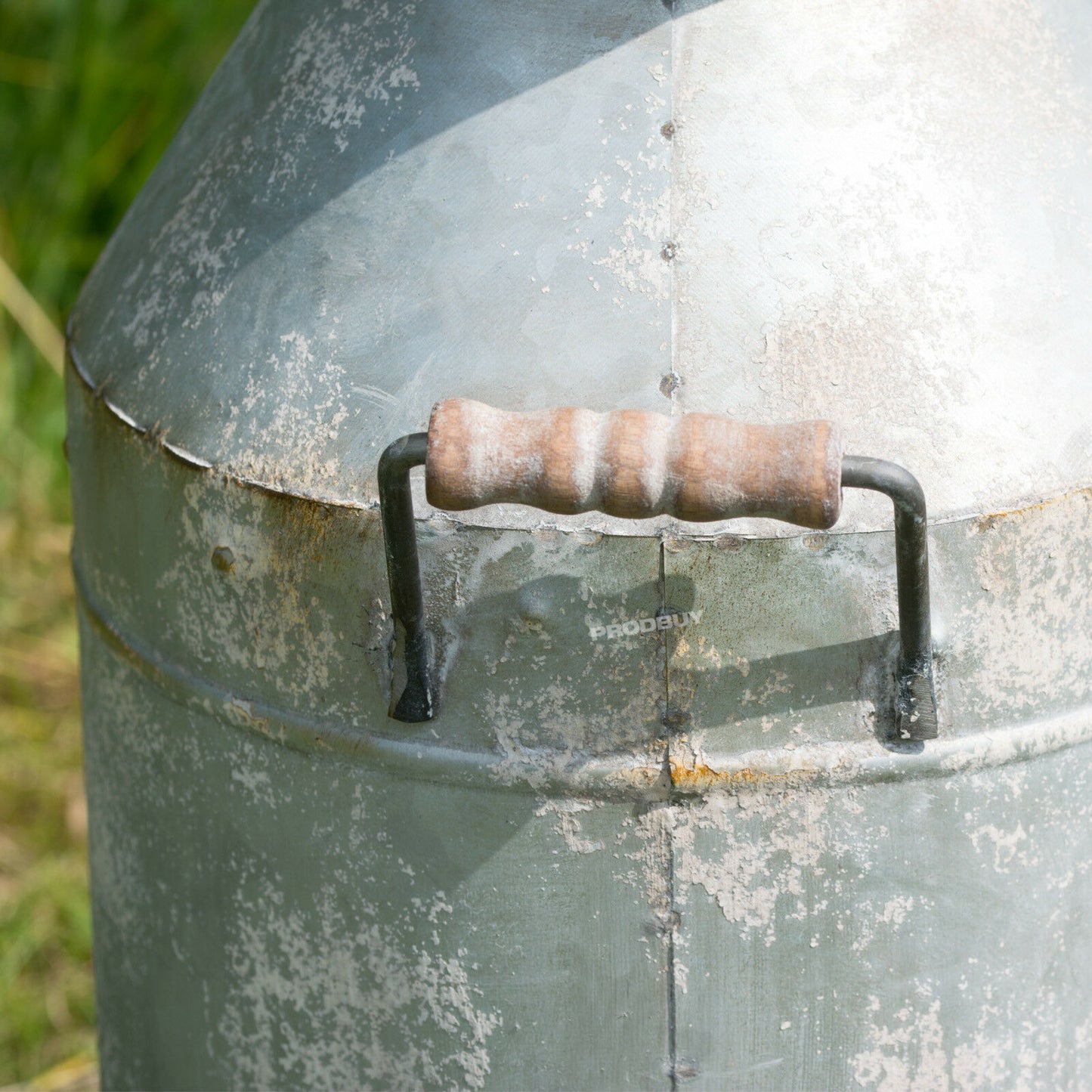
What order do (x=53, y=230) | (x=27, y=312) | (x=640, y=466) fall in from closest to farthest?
(x=640, y=466)
(x=27, y=312)
(x=53, y=230)

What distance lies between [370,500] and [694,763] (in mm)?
220

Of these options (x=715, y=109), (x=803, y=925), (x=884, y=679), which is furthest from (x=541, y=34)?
(x=803, y=925)

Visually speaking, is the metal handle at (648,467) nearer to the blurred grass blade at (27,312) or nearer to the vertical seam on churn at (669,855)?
the vertical seam on churn at (669,855)

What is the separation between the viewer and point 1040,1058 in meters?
0.85

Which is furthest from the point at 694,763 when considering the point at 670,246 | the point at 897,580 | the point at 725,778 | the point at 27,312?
the point at 27,312

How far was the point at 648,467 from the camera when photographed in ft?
2.10

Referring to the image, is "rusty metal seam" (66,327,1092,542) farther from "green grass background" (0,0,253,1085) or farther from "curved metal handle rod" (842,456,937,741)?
"green grass background" (0,0,253,1085)

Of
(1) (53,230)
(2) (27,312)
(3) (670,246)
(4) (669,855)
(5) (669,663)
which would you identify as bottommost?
(4) (669,855)

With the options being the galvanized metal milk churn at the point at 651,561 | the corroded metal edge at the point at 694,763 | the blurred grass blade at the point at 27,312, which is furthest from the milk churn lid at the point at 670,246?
the blurred grass blade at the point at 27,312

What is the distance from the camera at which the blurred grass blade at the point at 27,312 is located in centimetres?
258

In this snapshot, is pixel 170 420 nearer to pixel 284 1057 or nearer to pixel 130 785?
pixel 130 785

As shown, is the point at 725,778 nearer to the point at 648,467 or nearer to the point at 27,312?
the point at 648,467

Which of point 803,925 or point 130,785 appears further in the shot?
point 130,785

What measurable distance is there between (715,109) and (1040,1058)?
22.4 inches
